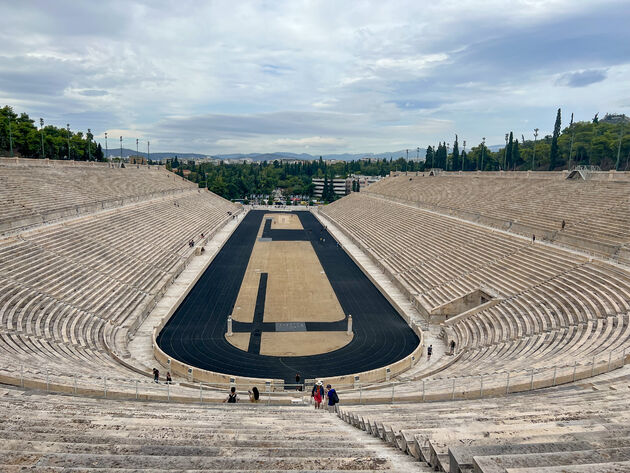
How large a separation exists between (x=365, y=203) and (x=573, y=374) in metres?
54.0

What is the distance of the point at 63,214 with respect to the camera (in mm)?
27844

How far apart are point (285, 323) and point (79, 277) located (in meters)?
10.8

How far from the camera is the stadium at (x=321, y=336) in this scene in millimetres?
6449

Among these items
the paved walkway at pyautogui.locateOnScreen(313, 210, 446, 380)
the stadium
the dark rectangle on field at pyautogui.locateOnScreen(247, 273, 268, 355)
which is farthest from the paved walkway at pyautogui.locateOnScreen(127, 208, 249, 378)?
the paved walkway at pyautogui.locateOnScreen(313, 210, 446, 380)

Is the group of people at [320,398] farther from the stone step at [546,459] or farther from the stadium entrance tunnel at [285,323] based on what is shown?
the stone step at [546,459]

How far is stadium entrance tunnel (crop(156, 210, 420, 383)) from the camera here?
17.8 meters

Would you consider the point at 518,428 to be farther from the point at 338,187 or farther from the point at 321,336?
the point at 338,187

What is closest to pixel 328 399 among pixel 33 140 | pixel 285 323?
pixel 285 323

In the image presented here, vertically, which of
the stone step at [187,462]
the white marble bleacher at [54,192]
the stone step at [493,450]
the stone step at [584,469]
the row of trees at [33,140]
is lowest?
the stone step at [187,462]

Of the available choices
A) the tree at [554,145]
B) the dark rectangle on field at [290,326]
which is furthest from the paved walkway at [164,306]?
the tree at [554,145]

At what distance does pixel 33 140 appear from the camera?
61469 mm

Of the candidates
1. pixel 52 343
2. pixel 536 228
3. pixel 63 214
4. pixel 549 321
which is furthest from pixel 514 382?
pixel 63 214

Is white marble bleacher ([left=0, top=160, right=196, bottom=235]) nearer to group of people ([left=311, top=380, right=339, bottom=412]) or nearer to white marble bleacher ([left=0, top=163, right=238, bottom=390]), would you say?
white marble bleacher ([left=0, top=163, right=238, bottom=390])

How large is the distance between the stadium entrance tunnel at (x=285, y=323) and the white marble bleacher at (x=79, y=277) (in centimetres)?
268
